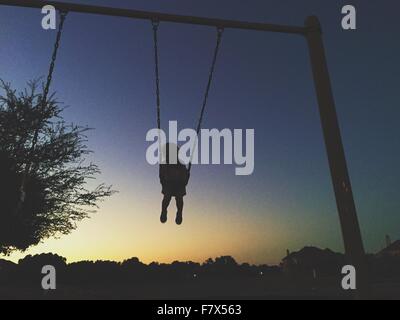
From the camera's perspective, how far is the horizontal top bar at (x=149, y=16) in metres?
7.04

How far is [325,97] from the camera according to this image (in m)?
7.75

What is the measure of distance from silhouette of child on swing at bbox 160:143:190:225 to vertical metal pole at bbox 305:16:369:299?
2.51 m

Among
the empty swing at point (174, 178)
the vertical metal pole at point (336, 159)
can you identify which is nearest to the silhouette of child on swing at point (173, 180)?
the empty swing at point (174, 178)

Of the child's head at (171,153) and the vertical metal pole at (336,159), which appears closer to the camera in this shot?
the vertical metal pole at (336,159)

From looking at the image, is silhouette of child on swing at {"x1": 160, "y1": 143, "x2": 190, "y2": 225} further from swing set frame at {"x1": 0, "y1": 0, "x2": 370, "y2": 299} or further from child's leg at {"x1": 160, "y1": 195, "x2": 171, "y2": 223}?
swing set frame at {"x1": 0, "y1": 0, "x2": 370, "y2": 299}

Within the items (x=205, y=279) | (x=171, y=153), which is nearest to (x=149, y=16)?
(x=171, y=153)

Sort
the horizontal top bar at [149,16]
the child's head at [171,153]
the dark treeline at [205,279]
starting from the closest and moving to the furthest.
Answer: the horizontal top bar at [149,16] < the child's head at [171,153] < the dark treeline at [205,279]

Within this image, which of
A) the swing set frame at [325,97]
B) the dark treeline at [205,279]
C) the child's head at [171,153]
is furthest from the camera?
the dark treeline at [205,279]

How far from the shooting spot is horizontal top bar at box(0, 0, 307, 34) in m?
7.04

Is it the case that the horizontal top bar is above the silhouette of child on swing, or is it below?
above

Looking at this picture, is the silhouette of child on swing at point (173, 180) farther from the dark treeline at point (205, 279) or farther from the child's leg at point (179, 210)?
the dark treeline at point (205, 279)

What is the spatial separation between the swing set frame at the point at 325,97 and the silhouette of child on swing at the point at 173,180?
2202mm

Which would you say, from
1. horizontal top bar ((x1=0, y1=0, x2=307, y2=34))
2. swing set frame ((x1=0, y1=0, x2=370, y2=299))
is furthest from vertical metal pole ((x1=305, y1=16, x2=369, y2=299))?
horizontal top bar ((x1=0, y1=0, x2=307, y2=34))

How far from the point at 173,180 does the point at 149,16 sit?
2.81m
